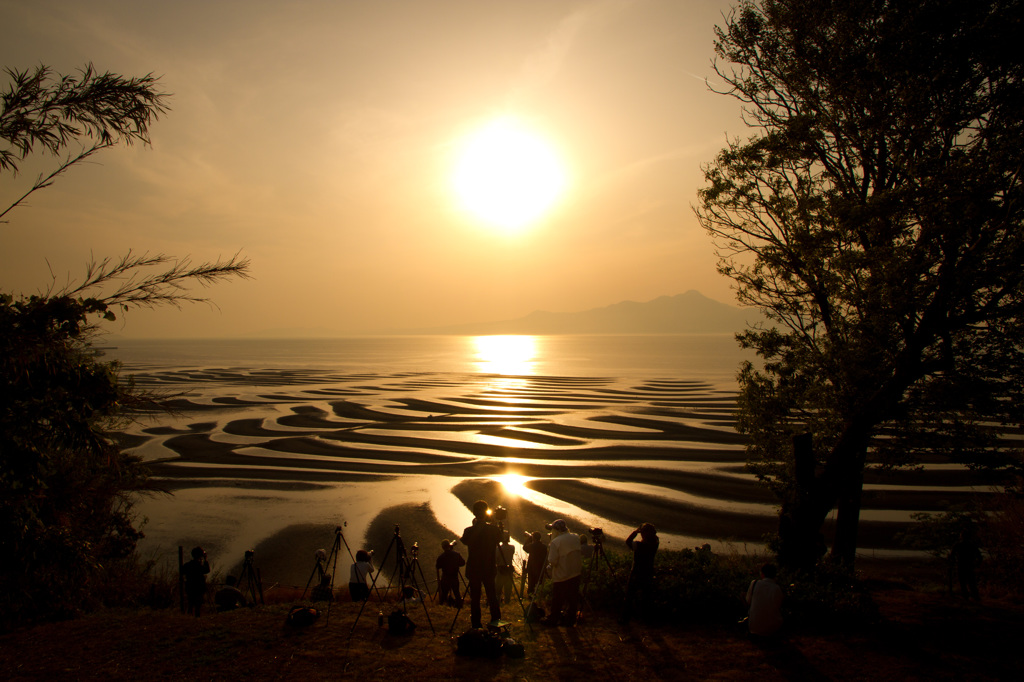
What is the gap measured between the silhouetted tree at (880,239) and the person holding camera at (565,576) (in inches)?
242

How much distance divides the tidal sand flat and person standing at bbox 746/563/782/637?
7.30 metres

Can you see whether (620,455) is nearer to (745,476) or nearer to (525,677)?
(745,476)

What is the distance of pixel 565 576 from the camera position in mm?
11305

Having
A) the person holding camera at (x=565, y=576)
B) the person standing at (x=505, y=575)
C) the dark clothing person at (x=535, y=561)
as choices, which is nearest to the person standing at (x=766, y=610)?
the person holding camera at (x=565, y=576)

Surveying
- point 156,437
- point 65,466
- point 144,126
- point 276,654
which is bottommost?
point 156,437

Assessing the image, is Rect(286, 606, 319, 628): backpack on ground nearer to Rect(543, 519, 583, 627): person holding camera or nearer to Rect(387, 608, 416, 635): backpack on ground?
Rect(387, 608, 416, 635): backpack on ground

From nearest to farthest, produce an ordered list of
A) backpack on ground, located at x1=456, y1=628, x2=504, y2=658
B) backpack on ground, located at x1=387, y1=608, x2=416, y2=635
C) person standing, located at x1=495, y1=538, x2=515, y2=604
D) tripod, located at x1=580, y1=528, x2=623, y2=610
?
backpack on ground, located at x1=456, y1=628, x2=504, y2=658
backpack on ground, located at x1=387, y1=608, x2=416, y2=635
tripod, located at x1=580, y1=528, x2=623, y2=610
person standing, located at x1=495, y1=538, x2=515, y2=604

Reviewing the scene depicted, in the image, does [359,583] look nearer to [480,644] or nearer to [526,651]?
[480,644]

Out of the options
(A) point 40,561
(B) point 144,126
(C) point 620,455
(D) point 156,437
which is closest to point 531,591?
(A) point 40,561

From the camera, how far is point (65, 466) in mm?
15164

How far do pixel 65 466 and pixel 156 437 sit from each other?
35947mm

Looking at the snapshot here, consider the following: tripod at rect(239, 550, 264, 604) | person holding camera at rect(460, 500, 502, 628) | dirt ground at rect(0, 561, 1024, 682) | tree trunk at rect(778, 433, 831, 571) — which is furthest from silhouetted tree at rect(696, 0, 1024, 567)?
tripod at rect(239, 550, 264, 604)

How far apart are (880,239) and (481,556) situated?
38.2 feet

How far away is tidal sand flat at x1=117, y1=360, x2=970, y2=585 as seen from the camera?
2469 cm
